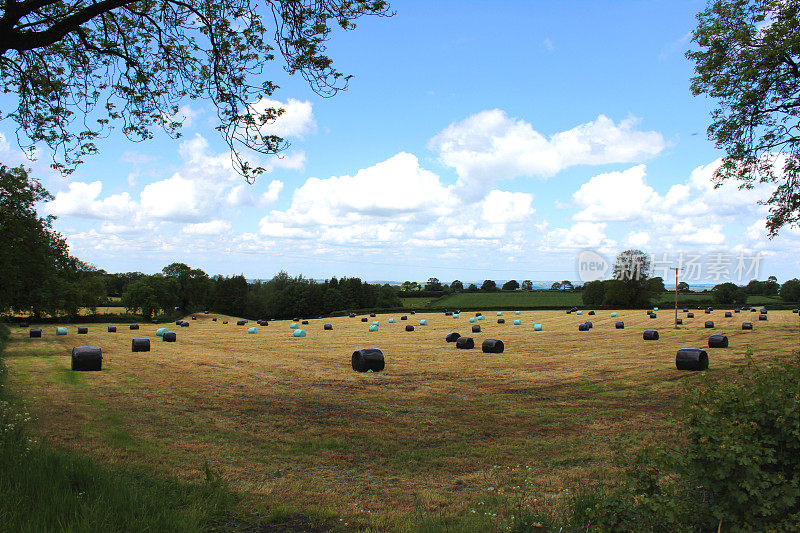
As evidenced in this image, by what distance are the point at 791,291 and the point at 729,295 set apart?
40.1 feet

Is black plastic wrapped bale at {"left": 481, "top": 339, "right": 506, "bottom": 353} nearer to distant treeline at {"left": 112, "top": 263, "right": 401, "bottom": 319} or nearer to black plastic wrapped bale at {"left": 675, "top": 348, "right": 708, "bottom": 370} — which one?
black plastic wrapped bale at {"left": 675, "top": 348, "right": 708, "bottom": 370}

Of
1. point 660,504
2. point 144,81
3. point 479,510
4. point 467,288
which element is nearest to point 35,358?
point 144,81

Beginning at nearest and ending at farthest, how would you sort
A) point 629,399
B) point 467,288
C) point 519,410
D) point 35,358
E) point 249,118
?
point 249,118
point 519,410
point 629,399
point 35,358
point 467,288

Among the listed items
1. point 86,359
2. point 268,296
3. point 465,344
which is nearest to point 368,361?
point 465,344

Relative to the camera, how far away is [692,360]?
19.4 m

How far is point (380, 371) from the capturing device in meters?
20.5

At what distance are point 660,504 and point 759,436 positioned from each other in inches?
46.5

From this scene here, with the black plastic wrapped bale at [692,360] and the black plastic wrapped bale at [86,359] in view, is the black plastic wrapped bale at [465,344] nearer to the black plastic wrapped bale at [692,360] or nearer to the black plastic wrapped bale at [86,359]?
the black plastic wrapped bale at [692,360]

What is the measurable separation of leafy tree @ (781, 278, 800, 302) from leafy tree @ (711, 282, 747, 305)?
25.1 ft

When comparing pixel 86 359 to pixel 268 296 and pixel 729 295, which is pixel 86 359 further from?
pixel 729 295

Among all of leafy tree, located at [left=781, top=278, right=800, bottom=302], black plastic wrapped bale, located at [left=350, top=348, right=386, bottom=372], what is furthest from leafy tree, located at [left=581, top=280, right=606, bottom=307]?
black plastic wrapped bale, located at [left=350, top=348, right=386, bottom=372]

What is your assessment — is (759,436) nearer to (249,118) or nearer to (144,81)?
(249,118)

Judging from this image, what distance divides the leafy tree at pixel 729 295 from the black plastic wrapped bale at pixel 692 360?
83.2 meters

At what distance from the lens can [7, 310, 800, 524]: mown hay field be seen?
8266mm
